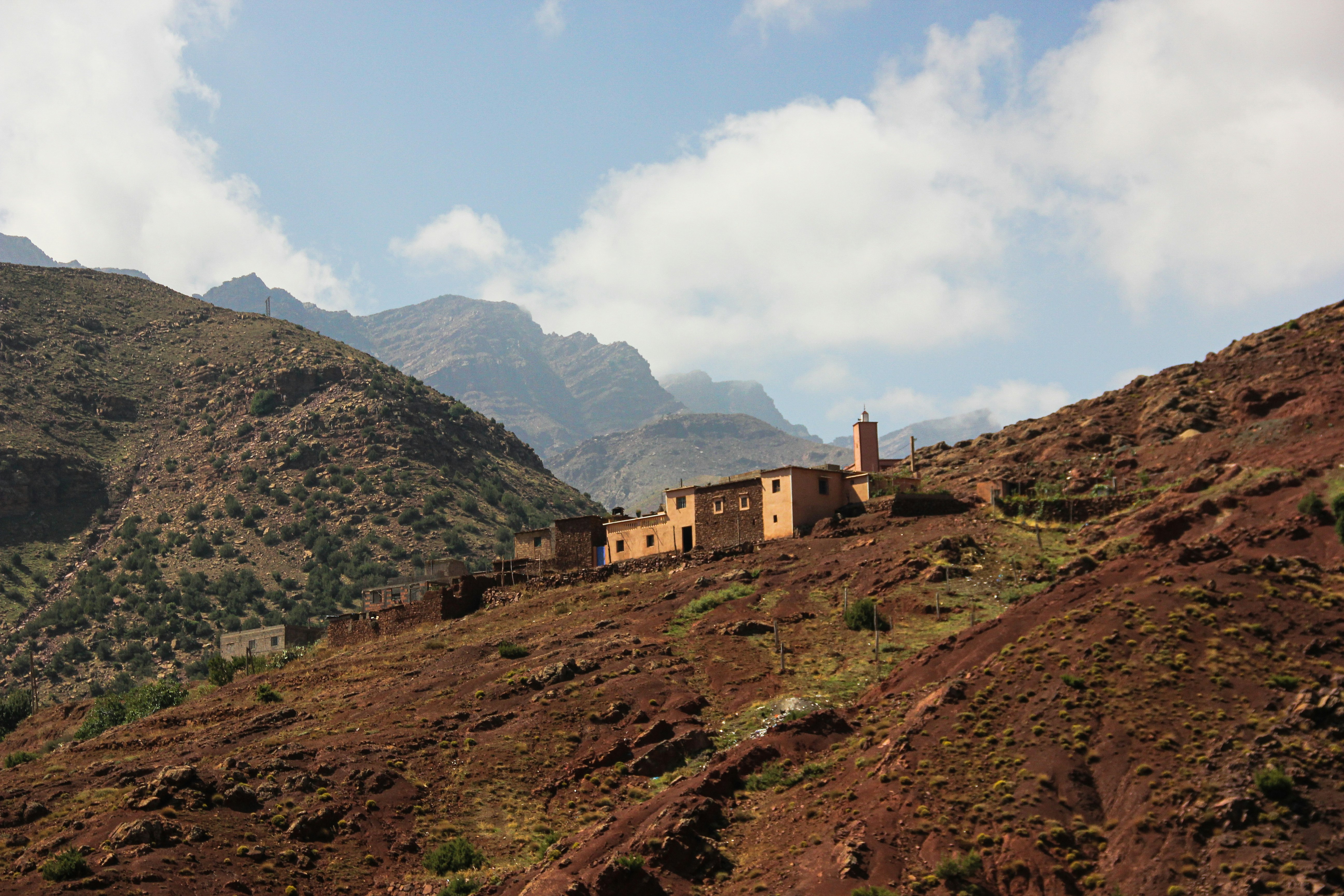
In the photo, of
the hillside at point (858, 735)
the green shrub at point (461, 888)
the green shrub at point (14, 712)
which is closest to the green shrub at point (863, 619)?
the hillside at point (858, 735)

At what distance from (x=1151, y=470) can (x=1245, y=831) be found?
31.2 metres

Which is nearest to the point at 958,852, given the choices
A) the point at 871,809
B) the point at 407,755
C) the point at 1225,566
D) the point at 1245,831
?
the point at 871,809

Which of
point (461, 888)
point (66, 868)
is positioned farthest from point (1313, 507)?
point (66, 868)

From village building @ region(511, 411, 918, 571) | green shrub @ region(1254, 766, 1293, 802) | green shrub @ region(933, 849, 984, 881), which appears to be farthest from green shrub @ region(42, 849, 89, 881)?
village building @ region(511, 411, 918, 571)

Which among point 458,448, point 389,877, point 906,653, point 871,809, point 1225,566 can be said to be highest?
point 458,448

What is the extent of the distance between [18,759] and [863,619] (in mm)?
39053

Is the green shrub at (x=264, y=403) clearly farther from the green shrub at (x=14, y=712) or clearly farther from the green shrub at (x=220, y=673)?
the green shrub at (x=220, y=673)

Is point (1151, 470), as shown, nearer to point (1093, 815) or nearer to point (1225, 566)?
point (1225, 566)

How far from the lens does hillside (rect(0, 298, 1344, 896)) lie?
82.7 feet

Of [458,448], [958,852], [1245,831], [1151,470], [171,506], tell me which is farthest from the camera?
[458,448]

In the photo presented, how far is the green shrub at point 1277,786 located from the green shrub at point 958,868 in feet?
19.3

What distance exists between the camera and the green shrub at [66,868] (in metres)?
27.4

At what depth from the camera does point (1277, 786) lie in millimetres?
24172

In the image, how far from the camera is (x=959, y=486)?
2287 inches
